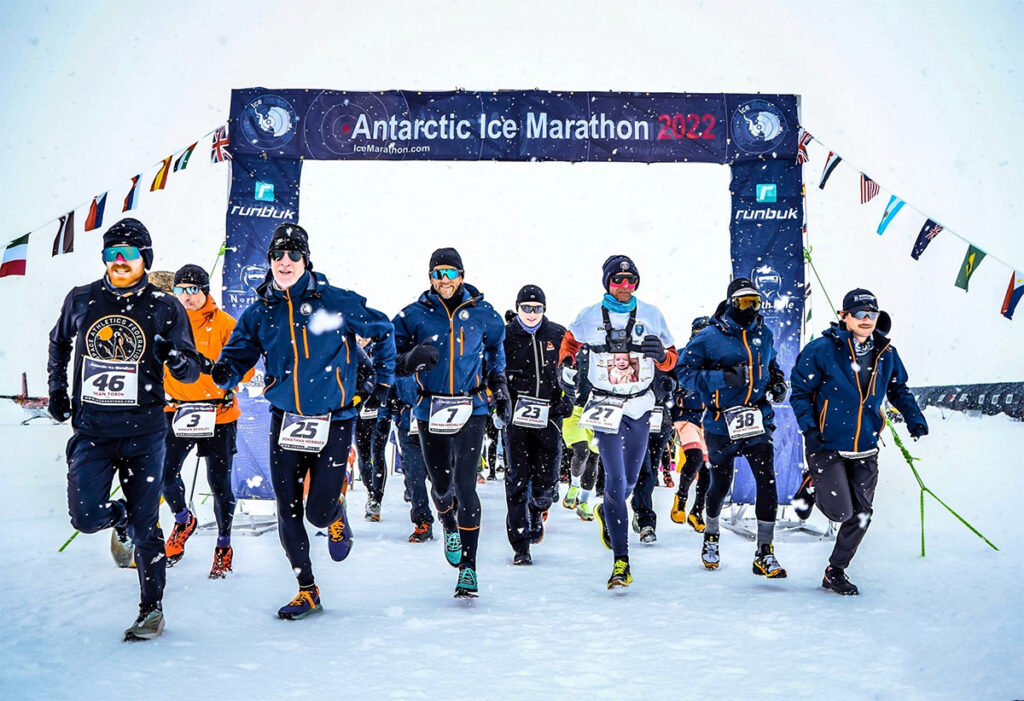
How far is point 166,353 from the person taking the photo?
3.92 metres

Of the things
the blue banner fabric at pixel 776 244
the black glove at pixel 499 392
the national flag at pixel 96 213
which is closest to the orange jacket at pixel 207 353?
the black glove at pixel 499 392

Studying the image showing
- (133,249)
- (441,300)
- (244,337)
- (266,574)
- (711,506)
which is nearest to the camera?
(133,249)

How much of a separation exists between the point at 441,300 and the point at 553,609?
6.85 feet

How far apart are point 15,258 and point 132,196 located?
166 centimetres

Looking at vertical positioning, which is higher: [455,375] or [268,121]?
[268,121]

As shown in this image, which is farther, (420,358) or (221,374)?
(420,358)

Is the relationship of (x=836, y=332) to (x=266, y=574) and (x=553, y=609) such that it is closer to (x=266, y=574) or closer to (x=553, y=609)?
(x=553, y=609)

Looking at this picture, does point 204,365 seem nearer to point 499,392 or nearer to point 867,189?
point 499,392

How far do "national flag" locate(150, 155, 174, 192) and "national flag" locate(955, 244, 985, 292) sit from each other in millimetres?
8890

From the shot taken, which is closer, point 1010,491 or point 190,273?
point 190,273

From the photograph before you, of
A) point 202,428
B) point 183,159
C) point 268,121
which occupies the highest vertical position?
point 268,121

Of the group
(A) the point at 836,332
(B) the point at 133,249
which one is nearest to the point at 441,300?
(B) the point at 133,249

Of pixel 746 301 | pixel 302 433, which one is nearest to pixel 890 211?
pixel 746 301

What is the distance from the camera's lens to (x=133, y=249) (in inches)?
157
